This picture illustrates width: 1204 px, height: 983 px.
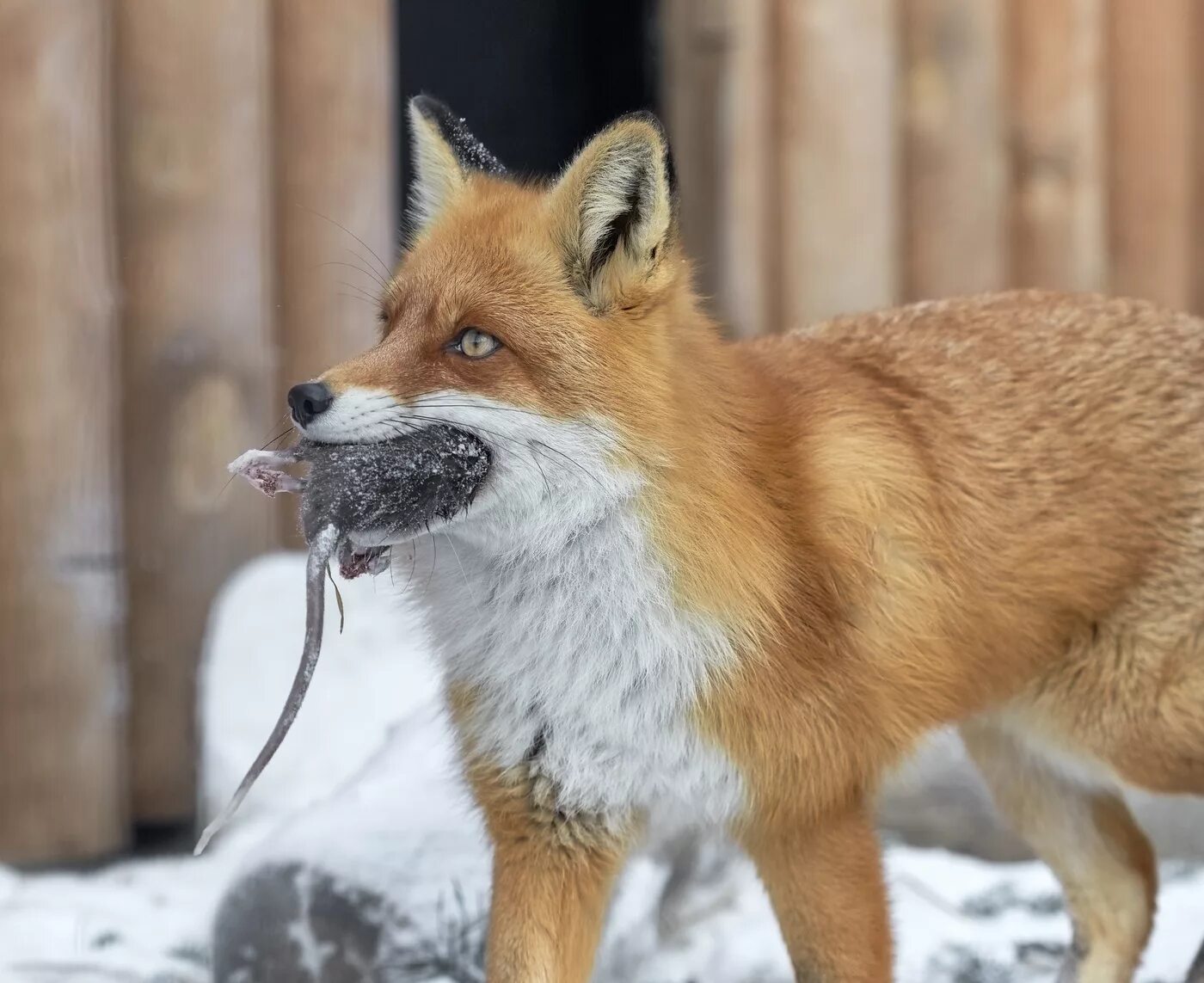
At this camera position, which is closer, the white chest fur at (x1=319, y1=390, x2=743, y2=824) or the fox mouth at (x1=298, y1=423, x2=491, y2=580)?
the fox mouth at (x1=298, y1=423, x2=491, y2=580)

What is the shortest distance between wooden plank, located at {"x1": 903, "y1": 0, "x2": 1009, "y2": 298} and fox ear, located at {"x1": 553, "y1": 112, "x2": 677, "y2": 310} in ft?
6.70

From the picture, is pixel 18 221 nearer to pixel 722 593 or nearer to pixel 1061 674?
pixel 722 593

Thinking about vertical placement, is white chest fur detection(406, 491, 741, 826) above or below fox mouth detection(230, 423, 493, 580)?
below

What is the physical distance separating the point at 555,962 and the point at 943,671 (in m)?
0.77

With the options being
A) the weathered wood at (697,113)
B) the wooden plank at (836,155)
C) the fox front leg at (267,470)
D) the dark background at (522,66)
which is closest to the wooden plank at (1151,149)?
the wooden plank at (836,155)

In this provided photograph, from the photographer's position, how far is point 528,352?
6.84ft

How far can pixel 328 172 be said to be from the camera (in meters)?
3.54

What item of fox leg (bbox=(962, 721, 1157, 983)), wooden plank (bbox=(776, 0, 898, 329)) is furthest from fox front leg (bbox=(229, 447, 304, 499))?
wooden plank (bbox=(776, 0, 898, 329))

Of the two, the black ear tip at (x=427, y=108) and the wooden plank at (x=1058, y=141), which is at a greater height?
the wooden plank at (x=1058, y=141)

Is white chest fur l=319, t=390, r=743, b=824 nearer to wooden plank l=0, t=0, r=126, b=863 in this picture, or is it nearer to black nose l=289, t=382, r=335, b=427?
black nose l=289, t=382, r=335, b=427

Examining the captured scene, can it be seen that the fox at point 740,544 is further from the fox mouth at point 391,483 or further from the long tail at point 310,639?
the long tail at point 310,639

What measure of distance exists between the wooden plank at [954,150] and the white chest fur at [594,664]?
7.16ft

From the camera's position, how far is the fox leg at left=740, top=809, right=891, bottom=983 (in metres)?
2.26

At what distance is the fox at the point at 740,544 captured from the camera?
6.89ft
